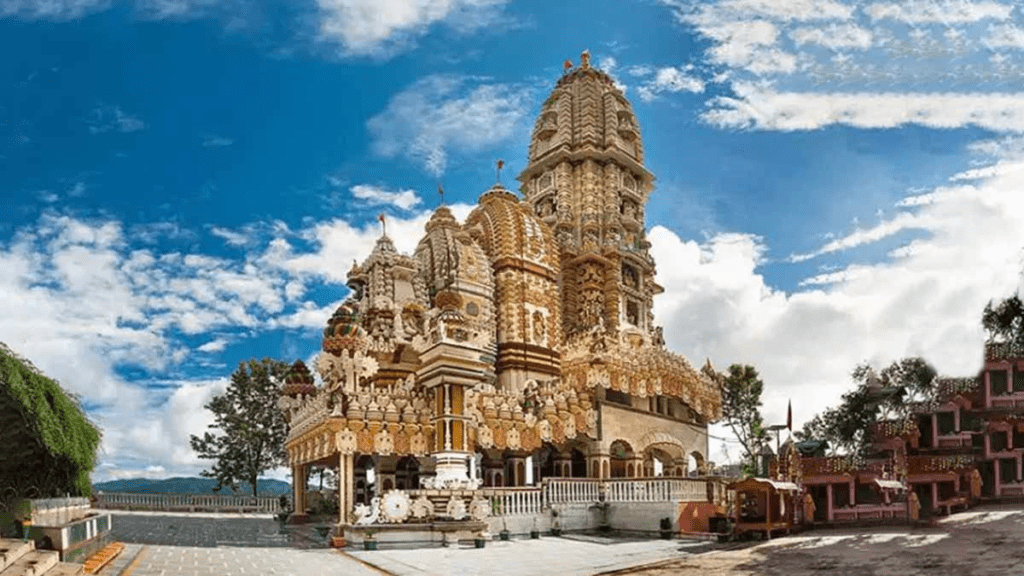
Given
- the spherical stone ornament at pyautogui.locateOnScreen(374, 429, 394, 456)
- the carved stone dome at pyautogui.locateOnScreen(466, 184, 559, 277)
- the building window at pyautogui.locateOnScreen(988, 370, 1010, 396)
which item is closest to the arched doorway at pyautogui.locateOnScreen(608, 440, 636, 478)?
the carved stone dome at pyautogui.locateOnScreen(466, 184, 559, 277)

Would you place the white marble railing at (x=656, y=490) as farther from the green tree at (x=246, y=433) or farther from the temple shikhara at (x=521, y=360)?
the green tree at (x=246, y=433)

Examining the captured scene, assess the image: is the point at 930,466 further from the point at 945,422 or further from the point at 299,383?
the point at 299,383

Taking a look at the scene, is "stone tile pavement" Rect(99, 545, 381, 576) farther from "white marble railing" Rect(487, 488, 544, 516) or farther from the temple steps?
"white marble railing" Rect(487, 488, 544, 516)

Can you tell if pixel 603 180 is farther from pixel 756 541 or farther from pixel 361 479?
pixel 756 541

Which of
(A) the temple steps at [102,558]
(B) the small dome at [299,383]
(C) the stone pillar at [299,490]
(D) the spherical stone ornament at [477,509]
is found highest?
(B) the small dome at [299,383]

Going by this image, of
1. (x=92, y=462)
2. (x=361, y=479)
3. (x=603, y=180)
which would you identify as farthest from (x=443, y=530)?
(x=603, y=180)

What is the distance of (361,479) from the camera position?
3331cm

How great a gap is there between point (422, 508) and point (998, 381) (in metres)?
22.4

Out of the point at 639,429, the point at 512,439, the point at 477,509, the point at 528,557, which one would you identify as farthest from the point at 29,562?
the point at 639,429

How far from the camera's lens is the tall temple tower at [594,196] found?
3719 cm

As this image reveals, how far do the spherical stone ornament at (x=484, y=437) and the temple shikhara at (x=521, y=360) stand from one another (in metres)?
0.05

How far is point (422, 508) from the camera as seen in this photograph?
21812 millimetres

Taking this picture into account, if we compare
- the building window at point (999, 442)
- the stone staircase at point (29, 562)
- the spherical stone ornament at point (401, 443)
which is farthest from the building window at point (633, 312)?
the stone staircase at point (29, 562)

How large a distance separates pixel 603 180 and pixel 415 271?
40.6 ft
